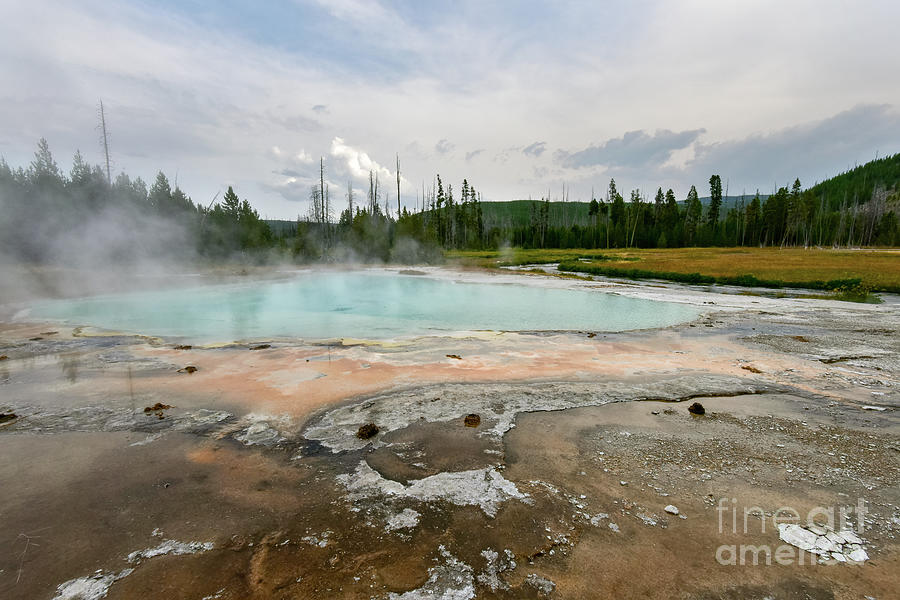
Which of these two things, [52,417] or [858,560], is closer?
[858,560]

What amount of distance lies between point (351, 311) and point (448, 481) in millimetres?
12360

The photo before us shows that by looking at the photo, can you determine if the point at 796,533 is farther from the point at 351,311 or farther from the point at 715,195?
the point at 715,195

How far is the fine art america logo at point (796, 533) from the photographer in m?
2.55

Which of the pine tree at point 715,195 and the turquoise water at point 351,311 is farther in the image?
the pine tree at point 715,195

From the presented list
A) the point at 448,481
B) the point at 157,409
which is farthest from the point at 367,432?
the point at 157,409

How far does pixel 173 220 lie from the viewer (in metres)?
39.9

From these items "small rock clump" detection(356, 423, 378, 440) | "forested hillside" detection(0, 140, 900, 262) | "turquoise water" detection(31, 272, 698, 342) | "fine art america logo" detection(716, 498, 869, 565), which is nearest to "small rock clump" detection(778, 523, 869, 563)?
"fine art america logo" detection(716, 498, 869, 565)

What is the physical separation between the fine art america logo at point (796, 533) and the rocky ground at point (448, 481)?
2 centimetres

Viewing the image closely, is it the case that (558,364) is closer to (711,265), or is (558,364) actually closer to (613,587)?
(613,587)

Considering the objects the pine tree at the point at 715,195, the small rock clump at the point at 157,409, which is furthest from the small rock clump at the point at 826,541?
the pine tree at the point at 715,195

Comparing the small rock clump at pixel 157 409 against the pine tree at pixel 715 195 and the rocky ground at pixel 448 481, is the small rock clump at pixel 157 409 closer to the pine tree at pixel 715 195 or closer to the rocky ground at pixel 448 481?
the rocky ground at pixel 448 481

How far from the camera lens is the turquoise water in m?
11.3

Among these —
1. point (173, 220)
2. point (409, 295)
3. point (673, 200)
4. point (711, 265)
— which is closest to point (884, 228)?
point (673, 200)

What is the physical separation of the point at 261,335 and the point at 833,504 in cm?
1069
